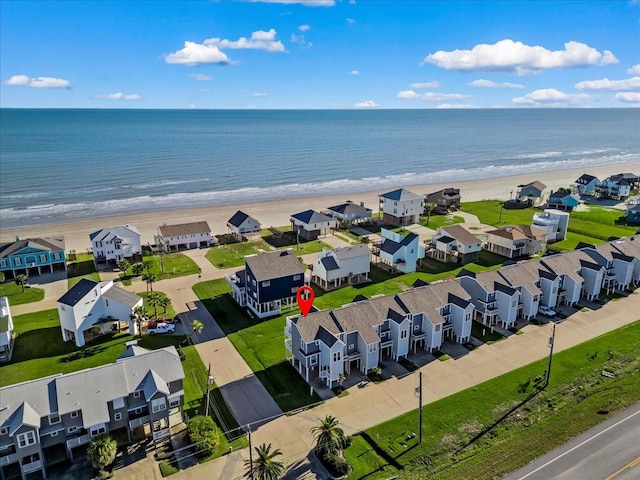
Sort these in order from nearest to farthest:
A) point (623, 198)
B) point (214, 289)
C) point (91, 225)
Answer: point (214, 289) < point (91, 225) < point (623, 198)

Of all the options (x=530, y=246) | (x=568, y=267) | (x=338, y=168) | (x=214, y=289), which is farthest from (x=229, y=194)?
(x=568, y=267)

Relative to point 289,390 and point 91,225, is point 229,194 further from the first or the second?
point 289,390

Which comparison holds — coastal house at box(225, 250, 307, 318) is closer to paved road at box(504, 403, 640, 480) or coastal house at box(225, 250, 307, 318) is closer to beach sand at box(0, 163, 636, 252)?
paved road at box(504, 403, 640, 480)

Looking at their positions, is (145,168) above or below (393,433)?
above

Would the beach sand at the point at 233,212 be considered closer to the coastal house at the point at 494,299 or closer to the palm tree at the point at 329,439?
the coastal house at the point at 494,299

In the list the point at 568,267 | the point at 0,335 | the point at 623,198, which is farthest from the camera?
the point at 623,198

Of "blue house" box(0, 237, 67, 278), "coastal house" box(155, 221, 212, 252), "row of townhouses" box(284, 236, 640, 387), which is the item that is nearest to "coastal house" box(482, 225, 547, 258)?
"row of townhouses" box(284, 236, 640, 387)

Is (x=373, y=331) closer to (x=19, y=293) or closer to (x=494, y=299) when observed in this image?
(x=494, y=299)

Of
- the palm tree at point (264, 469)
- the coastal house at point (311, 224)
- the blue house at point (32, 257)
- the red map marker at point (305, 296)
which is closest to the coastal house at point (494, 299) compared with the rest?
the red map marker at point (305, 296)

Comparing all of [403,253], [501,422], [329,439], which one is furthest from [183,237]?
[501,422]
